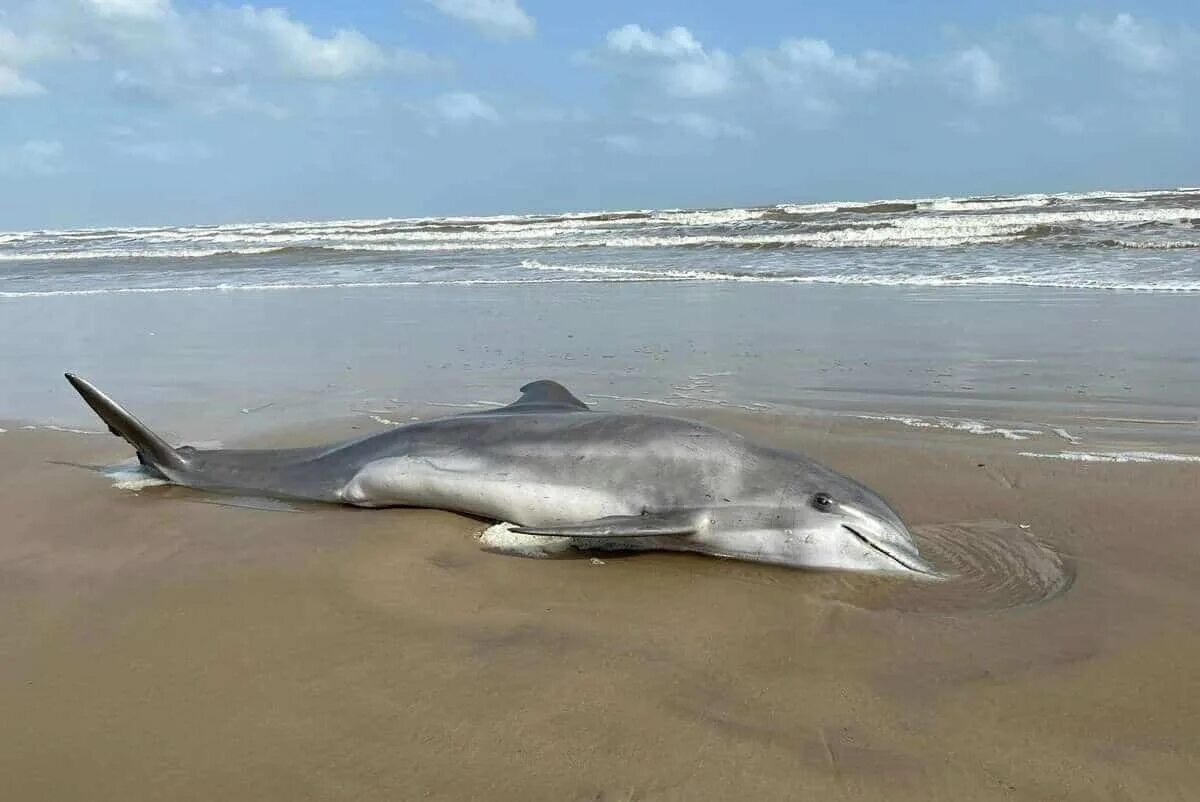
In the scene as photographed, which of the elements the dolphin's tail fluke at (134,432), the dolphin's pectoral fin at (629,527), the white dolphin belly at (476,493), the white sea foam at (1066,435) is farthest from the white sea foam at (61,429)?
the white sea foam at (1066,435)

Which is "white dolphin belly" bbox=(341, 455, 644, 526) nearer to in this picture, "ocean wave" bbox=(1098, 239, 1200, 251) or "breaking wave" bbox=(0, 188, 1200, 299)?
"breaking wave" bbox=(0, 188, 1200, 299)

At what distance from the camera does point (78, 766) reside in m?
2.33

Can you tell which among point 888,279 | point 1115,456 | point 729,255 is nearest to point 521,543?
point 1115,456

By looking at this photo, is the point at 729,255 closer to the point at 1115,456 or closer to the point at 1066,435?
the point at 1066,435

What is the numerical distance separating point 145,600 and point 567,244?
27512 millimetres

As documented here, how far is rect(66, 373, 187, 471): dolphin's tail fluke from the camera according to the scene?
4691 millimetres

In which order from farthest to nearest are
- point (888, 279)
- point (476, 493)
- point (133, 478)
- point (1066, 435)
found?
1. point (888, 279)
2. point (1066, 435)
3. point (133, 478)
4. point (476, 493)

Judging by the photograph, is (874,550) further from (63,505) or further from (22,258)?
(22,258)

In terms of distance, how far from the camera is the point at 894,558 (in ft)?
11.9

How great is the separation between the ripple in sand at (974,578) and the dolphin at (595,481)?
14cm

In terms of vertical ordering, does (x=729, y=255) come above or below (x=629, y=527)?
above

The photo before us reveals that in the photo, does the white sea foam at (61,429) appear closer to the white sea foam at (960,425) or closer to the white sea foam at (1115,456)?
the white sea foam at (960,425)

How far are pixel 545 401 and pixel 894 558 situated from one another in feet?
7.20

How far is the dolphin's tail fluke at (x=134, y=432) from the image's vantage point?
4691mm
